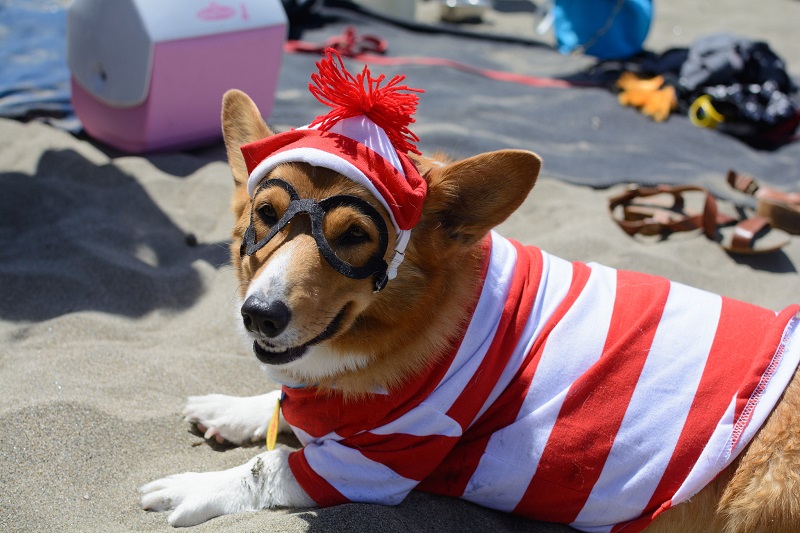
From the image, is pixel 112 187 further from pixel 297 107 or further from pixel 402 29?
pixel 402 29

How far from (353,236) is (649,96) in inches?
200

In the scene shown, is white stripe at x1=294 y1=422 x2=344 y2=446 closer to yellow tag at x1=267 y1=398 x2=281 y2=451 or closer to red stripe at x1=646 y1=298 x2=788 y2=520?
yellow tag at x1=267 y1=398 x2=281 y2=451

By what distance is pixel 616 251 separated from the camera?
429 cm

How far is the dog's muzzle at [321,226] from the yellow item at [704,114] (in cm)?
492

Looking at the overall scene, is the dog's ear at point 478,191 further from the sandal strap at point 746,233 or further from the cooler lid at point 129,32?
the cooler lid at point 129,32

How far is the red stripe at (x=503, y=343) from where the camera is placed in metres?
2.41

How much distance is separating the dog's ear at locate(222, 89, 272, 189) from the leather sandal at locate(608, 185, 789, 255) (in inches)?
108

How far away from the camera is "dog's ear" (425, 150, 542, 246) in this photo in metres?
2.29

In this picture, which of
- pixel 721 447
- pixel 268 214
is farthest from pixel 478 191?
pixel 721 447

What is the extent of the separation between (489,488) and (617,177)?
3.39m

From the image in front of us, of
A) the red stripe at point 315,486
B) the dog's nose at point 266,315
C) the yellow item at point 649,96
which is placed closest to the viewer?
the dog's nose at point 266,315

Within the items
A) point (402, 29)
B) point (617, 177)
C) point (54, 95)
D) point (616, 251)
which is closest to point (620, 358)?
point (616, 251)

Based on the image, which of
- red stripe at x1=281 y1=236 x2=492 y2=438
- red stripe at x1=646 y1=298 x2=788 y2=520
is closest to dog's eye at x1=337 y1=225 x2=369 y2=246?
red stripe at x1=281 y1=236 x2=492 y2=438

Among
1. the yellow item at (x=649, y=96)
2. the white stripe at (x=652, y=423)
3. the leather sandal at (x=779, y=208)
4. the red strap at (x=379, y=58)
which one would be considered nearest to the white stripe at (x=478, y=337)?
the white stripe at (x=652, y=423)
